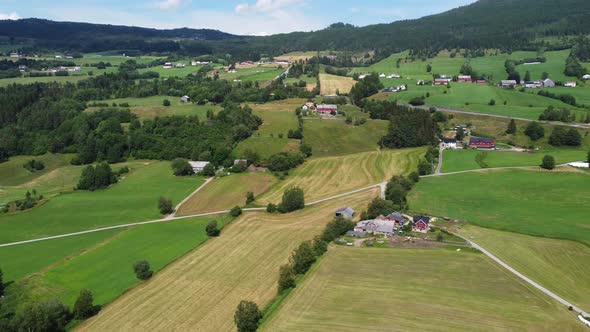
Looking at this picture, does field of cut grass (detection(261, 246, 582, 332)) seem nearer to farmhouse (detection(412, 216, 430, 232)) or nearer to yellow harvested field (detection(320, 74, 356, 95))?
farmhouse (detection(412, 216, 430, 232))

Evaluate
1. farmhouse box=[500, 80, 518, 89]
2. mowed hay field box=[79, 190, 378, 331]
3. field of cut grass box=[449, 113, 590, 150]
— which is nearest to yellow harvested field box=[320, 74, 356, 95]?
field of cut grass box=[449, 113, 590, 150]

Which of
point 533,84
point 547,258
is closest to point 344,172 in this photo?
point 547,258

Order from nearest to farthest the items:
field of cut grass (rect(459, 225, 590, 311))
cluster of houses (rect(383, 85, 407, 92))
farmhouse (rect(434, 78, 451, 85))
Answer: field of cut grass (rect(459, 225, 590, 311)), cluster of houses (rect(383, 85, 407, 92)), farmhouse (rect(434, 78, 451, 85))

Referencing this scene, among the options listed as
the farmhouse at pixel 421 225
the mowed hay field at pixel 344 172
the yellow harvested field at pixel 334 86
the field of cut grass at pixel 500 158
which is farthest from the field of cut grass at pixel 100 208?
the yellow harvested field at pixel 334 86

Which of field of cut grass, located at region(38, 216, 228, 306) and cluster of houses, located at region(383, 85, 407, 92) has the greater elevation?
cluster of houses, located at region(383, 85, 407, 92)

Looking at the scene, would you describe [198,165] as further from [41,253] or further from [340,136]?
[41,253]

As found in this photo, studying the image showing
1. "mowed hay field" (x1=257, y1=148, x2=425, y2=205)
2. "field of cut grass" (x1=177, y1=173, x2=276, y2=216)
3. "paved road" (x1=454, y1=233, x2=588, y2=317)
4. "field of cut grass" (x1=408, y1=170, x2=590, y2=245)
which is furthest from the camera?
"mowed hay field" (x1=257, y1=148, x2=425, y2=205)
